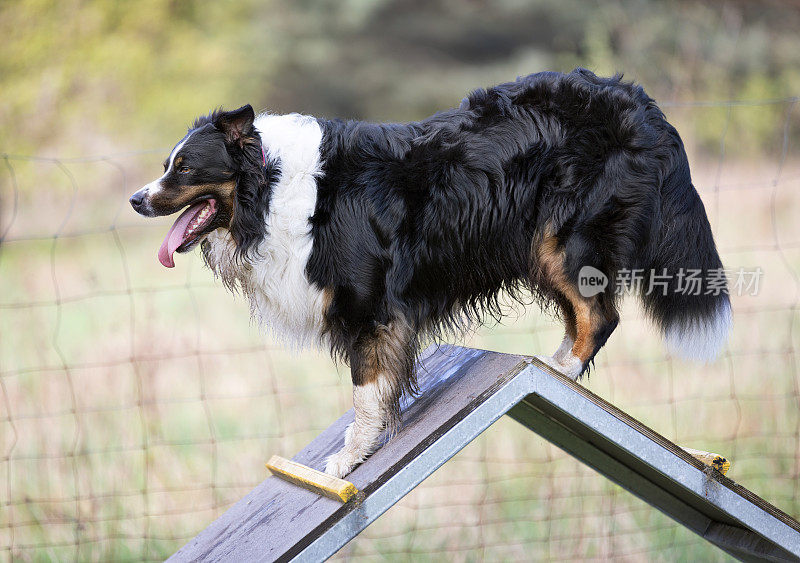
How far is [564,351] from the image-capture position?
292cm

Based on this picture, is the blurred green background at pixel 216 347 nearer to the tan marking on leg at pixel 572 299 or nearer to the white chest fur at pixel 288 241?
the white chest fur at pixel 288 241

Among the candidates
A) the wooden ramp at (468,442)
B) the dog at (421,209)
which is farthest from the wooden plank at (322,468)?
the dog at (421,209)

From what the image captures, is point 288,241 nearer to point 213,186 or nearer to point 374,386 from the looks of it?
point 213,186

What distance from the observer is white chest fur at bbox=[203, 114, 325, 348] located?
2609mm

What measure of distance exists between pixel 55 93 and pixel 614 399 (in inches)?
317

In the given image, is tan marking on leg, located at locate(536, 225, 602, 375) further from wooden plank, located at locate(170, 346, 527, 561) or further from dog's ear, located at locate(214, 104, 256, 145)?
dog's ear, located at locate(214, 104, 256, 145)

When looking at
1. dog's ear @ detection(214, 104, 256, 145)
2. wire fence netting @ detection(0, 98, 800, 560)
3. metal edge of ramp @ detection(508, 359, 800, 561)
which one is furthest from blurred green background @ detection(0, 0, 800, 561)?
dog's ear @ detection(214, 104, 256, 145)

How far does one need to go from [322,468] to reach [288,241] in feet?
2.66

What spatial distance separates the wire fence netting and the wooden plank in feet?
1.77

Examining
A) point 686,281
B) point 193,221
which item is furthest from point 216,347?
point 686,281

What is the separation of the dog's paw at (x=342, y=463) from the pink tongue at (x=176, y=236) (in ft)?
2.78

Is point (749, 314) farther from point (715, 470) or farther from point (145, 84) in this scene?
point (145, 84)

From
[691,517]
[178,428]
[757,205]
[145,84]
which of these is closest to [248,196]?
[691,517]

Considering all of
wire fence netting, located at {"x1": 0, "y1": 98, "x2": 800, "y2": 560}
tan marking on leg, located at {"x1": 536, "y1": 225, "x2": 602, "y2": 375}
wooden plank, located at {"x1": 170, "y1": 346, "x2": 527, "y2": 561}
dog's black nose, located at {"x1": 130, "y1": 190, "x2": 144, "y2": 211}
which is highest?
dog's black nose, located at {"x1": 130, "y1": 190, "x2": 144, "y2": 211}
